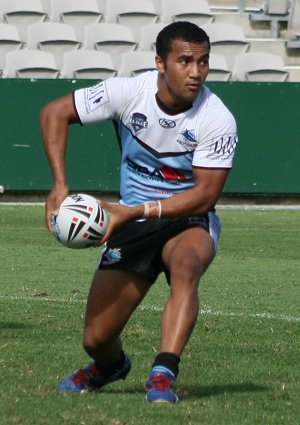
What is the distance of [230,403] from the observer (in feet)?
20.1

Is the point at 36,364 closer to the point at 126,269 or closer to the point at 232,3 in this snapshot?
the point at 126,269

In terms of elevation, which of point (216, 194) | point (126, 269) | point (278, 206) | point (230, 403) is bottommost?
point (278, 206)

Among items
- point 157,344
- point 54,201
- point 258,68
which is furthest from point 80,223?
point 258,68

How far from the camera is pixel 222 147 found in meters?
6.09

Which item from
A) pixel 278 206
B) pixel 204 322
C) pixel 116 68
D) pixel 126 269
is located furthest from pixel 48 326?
pixel 116 68

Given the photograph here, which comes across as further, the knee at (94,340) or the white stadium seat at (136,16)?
the white stadium seat at (136,16)

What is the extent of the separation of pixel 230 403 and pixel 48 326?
2977 millimetres

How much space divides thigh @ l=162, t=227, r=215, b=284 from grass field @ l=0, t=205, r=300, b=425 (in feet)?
2.20

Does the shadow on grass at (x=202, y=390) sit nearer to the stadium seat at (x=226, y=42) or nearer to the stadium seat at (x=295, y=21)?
the stadium seat at (x=226, y=42)

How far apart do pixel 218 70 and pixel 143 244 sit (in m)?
17.1

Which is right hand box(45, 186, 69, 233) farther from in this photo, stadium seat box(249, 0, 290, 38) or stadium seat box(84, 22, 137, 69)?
stadium seat box(249, 0, 290, 38)

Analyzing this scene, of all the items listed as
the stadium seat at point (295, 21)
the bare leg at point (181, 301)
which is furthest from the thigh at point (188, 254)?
the stadium seat at point (295, 21)

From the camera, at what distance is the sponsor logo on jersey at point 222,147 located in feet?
19.9

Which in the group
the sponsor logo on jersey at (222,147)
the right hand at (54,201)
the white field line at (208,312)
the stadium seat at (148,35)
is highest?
the sponsor logo on jersey at (222,147)
